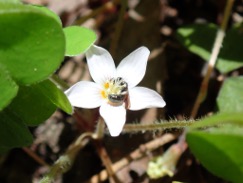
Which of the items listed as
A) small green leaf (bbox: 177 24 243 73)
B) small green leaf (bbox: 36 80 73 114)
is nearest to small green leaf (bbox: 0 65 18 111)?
small green leaf (bbox: 36 80 73 114)

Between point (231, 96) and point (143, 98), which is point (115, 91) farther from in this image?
point (231, 96)

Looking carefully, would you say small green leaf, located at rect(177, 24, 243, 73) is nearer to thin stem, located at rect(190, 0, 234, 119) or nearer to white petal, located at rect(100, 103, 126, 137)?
thin stem, located at rect(190, 0, 234, 119)

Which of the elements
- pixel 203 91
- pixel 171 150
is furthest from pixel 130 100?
pixel 203 91

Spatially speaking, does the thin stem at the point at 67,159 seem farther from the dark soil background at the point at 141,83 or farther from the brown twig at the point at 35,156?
the brown twig at the point at 35,156

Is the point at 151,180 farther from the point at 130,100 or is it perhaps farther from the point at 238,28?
the point at 238,28

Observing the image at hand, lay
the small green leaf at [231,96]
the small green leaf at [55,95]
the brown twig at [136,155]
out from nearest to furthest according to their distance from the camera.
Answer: the small green leaf at [55,95], the small green leaf at [231,96], the brown twig at [136,155]

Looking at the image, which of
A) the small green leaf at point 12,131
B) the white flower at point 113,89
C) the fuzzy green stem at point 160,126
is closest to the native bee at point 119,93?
the white flower at point 113,89
